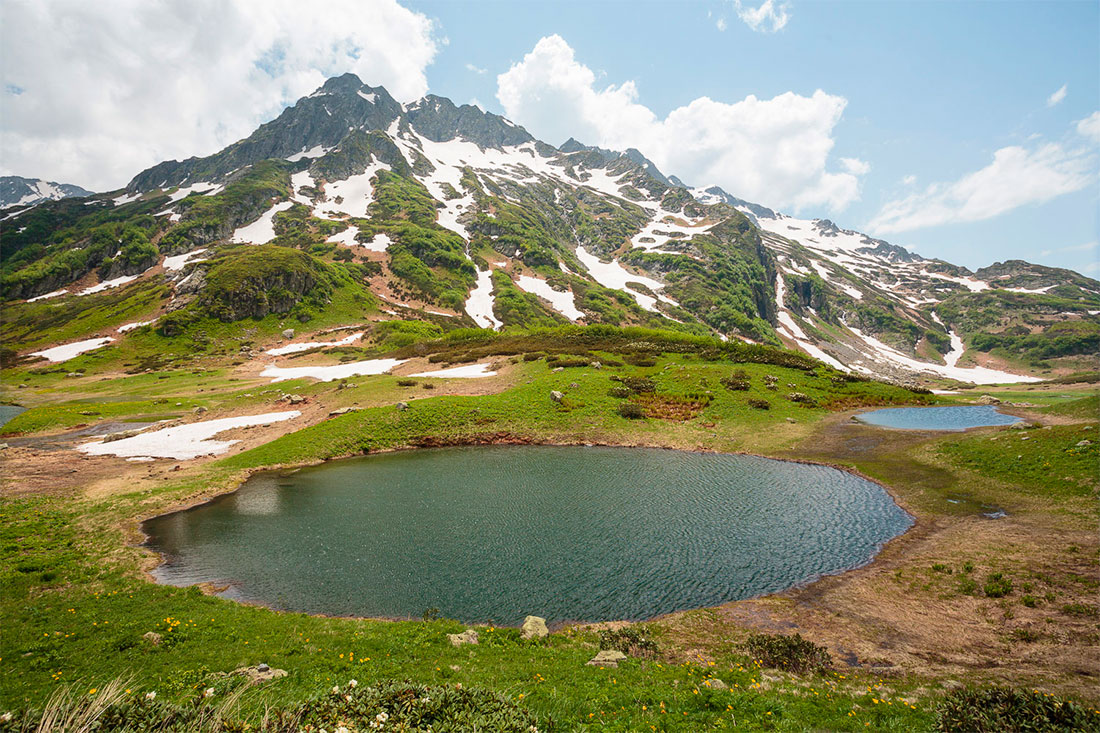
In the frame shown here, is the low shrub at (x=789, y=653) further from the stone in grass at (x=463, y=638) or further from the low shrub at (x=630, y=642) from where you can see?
the stone in grass at (x=463, y=638)

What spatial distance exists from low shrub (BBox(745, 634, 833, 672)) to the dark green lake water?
12.5 feet

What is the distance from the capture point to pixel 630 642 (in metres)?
14.6

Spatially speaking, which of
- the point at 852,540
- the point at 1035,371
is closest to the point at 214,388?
the point at 852,540

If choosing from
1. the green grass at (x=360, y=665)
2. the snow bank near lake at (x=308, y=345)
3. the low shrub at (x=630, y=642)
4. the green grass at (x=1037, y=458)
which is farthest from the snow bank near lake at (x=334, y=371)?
the green grass at (x=1037, y=458)

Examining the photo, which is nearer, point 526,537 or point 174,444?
point 526,537

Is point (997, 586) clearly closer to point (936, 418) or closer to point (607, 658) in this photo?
point (607, 658)

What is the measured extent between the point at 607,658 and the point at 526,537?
35.1 feet

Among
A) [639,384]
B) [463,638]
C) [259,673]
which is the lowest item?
[463,638]

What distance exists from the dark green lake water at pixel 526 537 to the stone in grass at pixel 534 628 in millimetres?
1158

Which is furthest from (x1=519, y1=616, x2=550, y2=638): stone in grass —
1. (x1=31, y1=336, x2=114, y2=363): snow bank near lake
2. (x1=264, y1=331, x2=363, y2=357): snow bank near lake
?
(x1=31, y1=336, x2=114, y2=363): snow bank near lake

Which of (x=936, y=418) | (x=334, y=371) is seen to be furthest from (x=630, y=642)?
(x=334, y=371)

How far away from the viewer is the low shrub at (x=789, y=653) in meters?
13.2

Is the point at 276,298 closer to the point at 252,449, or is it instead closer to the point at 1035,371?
the point at 252,449

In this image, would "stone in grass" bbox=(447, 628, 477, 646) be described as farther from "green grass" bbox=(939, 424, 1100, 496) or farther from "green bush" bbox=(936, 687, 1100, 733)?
"green grass" bbox=(939, 424, 1100, 496)
